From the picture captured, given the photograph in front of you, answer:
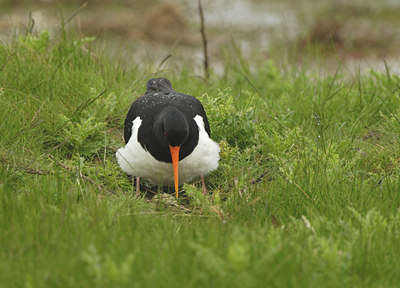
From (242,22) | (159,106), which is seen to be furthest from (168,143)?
(242,22)

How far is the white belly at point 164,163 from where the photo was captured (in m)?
4.27

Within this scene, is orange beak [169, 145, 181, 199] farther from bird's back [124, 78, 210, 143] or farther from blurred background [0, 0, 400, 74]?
blurred background [0, 0, 400, 74]

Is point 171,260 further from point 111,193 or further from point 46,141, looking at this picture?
point 46,141

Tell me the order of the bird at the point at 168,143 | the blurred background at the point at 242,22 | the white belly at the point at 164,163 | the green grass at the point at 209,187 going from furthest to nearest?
the blurred background at the point at 242,22
the white belly at the point at 164,163
the bird at the point at 168,143
the green grass at the point at 209,187

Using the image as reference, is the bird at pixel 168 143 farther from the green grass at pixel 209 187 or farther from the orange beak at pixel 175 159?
the green grass at pixel 209 187

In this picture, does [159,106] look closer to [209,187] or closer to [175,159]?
[175,159]

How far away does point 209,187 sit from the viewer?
4.58 meters

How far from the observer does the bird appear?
13.3 feet

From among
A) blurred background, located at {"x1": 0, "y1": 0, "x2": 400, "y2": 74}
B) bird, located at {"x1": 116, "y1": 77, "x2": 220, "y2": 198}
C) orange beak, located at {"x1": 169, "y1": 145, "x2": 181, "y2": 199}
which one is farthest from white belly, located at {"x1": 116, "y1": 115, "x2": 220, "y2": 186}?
blurred background, located at {"x1": 0, "y1": 0, "x2": 400, "y2": 74}

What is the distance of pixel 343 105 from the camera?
544 centimetres

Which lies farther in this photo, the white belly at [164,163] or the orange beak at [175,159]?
the white belly at [164,163]

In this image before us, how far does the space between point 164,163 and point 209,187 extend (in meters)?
0.54

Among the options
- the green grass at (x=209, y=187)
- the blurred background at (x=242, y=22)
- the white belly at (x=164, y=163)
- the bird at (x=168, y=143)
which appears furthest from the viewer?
the blurred background at (x=242, y=22)

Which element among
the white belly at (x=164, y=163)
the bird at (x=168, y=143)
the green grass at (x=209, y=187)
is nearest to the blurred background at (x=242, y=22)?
the green grass at (x=209, y=187)
